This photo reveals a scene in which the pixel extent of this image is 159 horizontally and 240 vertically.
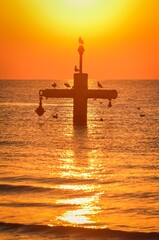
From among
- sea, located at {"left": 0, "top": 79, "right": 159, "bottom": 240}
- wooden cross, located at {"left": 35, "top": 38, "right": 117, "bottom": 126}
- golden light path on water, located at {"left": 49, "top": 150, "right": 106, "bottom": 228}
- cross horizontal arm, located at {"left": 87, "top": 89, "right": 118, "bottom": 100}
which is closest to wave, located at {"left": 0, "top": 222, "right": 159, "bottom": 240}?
sea, located at {"left": 0, "top": 79, "right": 159, "bottom": 240}

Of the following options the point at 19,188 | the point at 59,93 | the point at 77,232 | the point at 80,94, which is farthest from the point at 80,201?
the point at 59,93

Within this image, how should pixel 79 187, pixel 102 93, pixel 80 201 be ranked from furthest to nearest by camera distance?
pixel 102 93 → pixel 79 187 → pixel 80 201

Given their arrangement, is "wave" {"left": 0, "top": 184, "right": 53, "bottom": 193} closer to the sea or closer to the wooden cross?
the sea

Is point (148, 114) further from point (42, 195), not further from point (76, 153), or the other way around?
point (42, 195)

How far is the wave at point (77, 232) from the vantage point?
2747cm

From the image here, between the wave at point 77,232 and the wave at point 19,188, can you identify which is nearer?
the wave at point 77,232

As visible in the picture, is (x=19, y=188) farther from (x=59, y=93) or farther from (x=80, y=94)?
(x=59, y=93)

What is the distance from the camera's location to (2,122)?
86.9 meters

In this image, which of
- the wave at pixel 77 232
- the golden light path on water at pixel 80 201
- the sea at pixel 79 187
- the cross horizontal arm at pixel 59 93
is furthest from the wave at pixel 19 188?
the cross horizontal arm at pixel 59 93

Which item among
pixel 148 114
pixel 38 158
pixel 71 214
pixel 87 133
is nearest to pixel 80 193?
pixel 71 214

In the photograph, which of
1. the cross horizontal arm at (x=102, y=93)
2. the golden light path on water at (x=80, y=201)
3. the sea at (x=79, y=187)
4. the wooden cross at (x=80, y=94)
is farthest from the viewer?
the cross horizontal arm at (x=102, y=93)

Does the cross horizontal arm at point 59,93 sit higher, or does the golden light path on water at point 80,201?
the cross horizontal arm at point 59,93

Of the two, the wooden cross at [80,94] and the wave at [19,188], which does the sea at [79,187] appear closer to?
the wave at [19,188]

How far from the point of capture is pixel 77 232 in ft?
91.9
